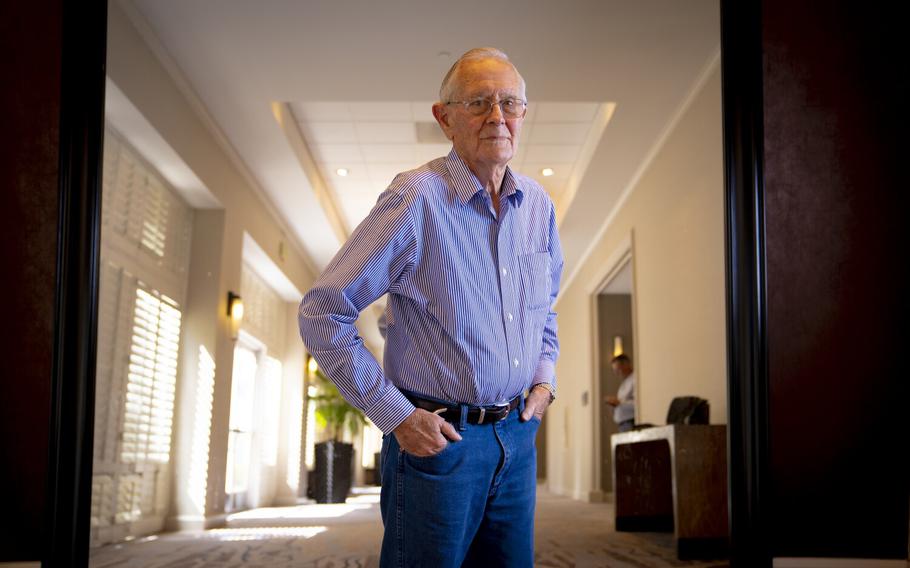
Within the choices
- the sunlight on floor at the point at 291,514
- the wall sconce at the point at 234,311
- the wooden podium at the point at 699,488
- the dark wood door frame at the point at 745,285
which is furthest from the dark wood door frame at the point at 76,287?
the sunlight on floor at the point at 291,514

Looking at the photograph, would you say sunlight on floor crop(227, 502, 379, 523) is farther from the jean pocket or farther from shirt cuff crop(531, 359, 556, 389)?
the jean pocket

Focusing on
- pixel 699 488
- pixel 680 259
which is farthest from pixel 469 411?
pixel 680 259

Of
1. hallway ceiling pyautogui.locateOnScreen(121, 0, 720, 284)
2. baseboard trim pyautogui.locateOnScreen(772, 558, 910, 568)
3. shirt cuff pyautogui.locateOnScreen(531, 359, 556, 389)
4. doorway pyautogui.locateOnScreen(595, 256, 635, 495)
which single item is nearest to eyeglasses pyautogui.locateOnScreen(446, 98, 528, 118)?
shirt cuff pyautogui.locateOnScreen(531, 359, 556, 389)

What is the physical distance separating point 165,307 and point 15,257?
354 centimetres

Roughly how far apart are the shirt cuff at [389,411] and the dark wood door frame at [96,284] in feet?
3.55

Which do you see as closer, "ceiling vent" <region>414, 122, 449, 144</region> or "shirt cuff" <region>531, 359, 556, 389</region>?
"shirt cuff" <region>531, 359, 556, 389</region>

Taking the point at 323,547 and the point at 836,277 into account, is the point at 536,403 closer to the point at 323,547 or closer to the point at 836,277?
the point at 836,277

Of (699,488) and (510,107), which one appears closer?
(510,107)

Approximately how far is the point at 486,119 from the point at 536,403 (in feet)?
1.64

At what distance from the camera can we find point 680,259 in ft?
19.0

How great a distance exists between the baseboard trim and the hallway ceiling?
2.88 meters

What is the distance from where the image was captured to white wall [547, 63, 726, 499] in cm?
500

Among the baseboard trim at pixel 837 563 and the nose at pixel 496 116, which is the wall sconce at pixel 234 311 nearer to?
the baseboard trim at pixel 837 563

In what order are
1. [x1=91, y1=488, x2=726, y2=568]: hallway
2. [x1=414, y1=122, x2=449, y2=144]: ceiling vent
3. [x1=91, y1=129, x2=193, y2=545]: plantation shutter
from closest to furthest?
[x1=91, y1=488, x2=726, y2=568]: hallway, [x1=91, y1=129, x2=193, y2=545]: plantation shutter, [x1=414, y1=122, x2=449, y2=144]: ceiling vent
